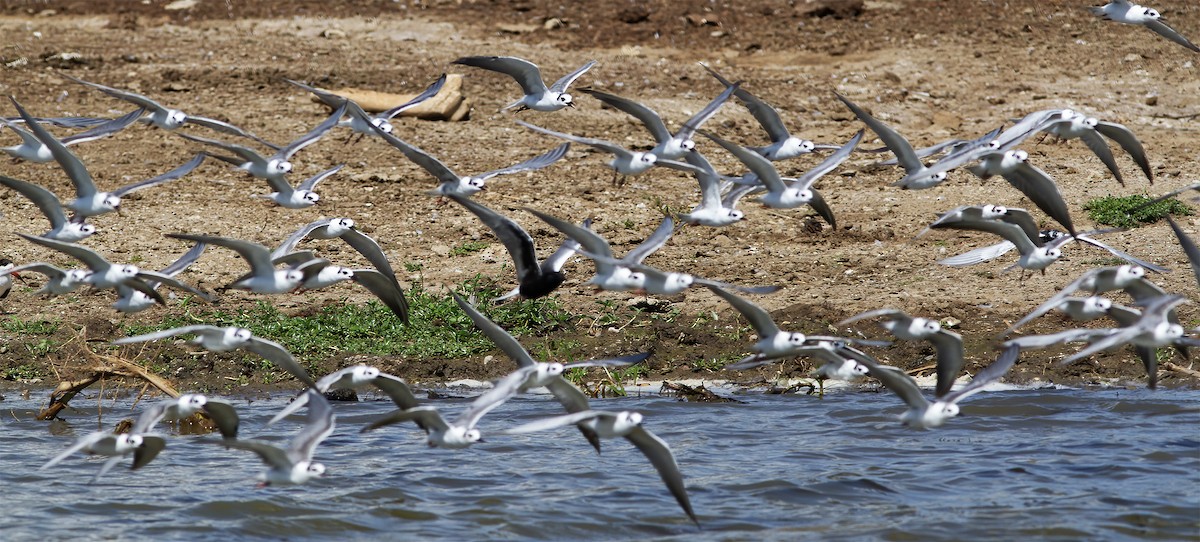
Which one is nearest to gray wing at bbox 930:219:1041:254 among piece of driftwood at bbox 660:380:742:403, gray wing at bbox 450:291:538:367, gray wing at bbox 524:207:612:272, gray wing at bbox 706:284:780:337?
gray wing at bbox 706:284:780:337

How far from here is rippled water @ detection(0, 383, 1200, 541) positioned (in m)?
9.74

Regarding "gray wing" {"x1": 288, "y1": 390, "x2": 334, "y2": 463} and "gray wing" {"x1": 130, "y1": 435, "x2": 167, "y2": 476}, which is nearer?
"gray wing" {"x1": 288, "y1": 390, "x2": 334, "y2": 463}

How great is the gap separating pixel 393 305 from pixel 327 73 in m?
Answer: 8.07

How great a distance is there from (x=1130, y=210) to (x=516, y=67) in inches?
278

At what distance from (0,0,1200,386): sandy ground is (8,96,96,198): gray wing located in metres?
2.37

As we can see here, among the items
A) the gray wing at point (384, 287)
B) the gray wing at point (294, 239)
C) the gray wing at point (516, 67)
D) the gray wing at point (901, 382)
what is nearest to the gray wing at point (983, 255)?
the gray wing at point (901, 382)

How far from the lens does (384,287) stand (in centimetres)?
1109

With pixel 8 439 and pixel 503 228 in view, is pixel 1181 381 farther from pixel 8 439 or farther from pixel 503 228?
pixel 8 439

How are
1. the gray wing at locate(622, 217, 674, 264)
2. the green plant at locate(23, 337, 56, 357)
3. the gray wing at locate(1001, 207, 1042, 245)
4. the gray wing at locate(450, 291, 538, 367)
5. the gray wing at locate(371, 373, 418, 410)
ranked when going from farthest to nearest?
the green plant at locate(23, 337, 56, 357), the gray wing at locate(1001, 207, 1042, 245), the gray wing at locate(622, 217, 674, 264), the gray wing at locate(371, 373, 418, 410), the gray wing at locate(450, 291, 538, 367)

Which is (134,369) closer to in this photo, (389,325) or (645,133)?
(389,325)

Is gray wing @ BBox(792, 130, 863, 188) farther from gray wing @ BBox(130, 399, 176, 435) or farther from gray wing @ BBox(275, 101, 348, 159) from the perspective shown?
gray wing @ BBox(130, 399, 176, 435)

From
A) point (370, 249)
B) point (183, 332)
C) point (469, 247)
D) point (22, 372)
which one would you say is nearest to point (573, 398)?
point (183, 332)

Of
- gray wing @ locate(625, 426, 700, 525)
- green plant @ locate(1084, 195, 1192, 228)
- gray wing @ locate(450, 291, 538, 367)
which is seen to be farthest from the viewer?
green plant @ locate(1084, 195, 1192, 228)

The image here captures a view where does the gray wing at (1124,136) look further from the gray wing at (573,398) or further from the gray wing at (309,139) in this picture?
the gray wing at (309,139)
